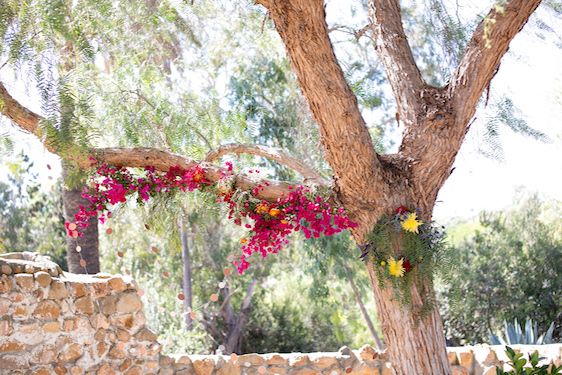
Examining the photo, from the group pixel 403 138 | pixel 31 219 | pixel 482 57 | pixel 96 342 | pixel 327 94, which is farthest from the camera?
pixel 31 219

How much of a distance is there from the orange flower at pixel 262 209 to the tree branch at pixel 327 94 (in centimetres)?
45

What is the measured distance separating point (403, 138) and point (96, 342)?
101 inches

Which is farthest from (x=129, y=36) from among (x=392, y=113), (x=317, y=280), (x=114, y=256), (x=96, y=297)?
(x=114, y=256)

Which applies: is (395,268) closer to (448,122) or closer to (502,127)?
(448,122)

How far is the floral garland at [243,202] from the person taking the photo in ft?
13.7

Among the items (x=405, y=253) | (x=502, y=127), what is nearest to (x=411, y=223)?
(x=405, y=253)

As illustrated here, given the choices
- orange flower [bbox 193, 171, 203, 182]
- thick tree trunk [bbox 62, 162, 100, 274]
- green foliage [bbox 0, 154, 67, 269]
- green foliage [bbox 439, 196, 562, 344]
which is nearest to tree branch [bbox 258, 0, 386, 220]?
orange flower [bbox 193, 171, 203, 182]

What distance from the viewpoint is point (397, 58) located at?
14.6 ft

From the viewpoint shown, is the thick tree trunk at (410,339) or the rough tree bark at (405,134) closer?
the rough tree bark at (405,134)

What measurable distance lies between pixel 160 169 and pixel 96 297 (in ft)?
4.21

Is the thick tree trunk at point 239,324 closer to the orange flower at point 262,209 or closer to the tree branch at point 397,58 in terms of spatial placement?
the orange flower at point 262,209

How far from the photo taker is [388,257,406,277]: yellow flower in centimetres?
395

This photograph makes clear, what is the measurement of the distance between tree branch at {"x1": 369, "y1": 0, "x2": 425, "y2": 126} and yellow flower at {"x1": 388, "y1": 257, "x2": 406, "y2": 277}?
0.84m

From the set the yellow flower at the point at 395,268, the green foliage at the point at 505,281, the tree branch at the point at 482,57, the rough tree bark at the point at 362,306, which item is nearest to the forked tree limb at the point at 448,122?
the tree branch at the point at 482,57
